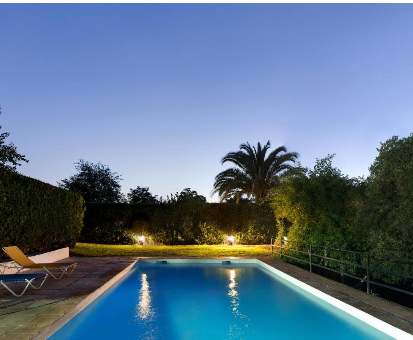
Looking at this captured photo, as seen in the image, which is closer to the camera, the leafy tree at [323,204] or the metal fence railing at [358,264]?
the metal fence railing at [358,264]

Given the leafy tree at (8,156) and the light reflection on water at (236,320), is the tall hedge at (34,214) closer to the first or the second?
the light reflection on water at (236,320)

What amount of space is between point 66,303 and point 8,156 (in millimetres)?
17362

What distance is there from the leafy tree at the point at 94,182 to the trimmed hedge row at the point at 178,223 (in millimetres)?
13325

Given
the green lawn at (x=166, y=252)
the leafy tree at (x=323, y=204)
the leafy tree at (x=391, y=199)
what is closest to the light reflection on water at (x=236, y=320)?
the leafy tree at (x=391, y=199)

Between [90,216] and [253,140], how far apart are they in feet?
35.6

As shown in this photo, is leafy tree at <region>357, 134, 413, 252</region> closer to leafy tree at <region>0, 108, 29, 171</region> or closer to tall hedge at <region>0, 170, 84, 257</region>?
tall hedge at <region>0, 170, 84, 257</region>


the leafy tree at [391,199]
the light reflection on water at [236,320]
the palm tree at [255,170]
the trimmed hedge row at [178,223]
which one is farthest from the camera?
the palm tree at [255,170]

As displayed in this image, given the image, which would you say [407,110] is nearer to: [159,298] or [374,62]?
[374,62]

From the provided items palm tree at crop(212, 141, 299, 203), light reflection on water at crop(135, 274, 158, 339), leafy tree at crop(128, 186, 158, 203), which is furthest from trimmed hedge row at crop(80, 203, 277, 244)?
leafy tree at crop(128, 186, 158, 203)

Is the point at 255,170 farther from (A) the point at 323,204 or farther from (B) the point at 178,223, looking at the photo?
(A) the point at 323,204

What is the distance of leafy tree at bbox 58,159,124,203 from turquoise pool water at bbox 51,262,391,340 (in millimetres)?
24587

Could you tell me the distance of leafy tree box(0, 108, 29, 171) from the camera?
20.4 m

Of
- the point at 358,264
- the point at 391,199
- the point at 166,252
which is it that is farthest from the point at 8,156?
the point at 391,199

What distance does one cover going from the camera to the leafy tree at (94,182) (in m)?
33.4
